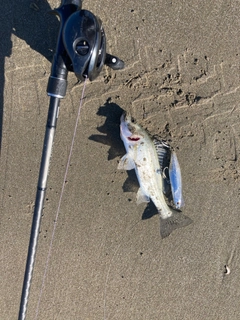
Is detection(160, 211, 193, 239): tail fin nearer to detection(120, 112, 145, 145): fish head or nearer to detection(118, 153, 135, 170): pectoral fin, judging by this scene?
detection(118, 153, 135, 170): pectoral fin

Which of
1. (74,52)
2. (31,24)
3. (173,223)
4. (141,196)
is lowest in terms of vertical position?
(173,223)

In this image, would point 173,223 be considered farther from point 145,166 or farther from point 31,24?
point 31,24

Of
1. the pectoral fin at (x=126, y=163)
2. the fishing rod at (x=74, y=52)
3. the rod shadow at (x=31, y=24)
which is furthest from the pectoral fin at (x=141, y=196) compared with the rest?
the rod shadow at (x=31, y=24)

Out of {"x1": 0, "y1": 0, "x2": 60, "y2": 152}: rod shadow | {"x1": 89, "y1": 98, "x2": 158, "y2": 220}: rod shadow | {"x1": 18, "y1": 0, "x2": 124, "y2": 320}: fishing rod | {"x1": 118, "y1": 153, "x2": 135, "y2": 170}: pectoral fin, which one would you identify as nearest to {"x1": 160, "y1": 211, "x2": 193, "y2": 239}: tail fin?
{"x1": 89, "y1": 98, "x2": 158, "y2": 220}: rod shadow

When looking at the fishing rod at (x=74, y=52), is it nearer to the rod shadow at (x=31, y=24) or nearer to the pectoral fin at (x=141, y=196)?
the rod shadow at (x=31, y=24)

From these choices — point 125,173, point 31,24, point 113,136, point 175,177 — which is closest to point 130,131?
point 113,136

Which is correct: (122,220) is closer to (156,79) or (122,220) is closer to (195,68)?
(156,79)

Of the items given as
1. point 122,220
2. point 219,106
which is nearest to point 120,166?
point 122,220
